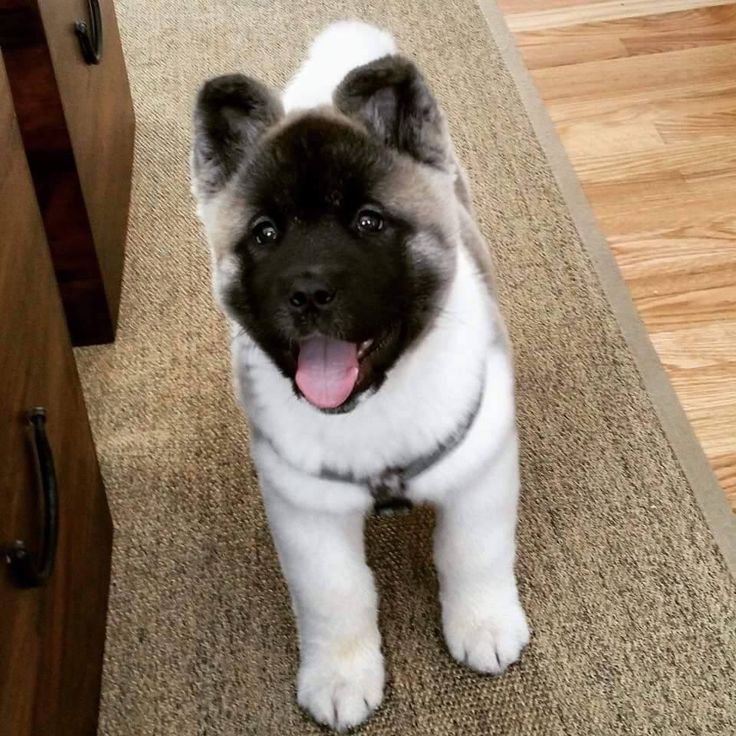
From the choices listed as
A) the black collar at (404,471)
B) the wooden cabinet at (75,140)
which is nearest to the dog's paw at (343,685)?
the black collar at (404,471)

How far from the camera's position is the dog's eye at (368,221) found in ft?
3.31

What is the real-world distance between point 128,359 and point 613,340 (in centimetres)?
78

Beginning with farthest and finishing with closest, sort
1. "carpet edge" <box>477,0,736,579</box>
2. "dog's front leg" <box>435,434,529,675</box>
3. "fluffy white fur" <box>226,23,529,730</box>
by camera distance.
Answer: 1. "carpet edge" <box>477,0,736,579</box>
2. "dog's front leg" <box>435,434,529,675</box>
3. "fluffy white fur" <box>226,23,529,730</box>

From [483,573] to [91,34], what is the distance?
3.49 ft

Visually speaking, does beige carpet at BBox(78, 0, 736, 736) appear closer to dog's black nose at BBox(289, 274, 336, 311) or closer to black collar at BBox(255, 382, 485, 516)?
black collar at BBox(255, 382, 485, 516)

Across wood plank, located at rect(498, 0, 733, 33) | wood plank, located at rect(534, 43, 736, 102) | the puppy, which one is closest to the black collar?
the puppy

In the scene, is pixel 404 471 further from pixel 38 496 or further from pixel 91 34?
pixel 91 34

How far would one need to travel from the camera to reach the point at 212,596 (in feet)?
4.58

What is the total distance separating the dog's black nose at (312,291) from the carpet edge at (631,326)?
0.73 m

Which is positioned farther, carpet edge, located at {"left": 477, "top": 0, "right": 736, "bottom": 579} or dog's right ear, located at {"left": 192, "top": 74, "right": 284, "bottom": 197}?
carpet edge, located at {"left": 477, "top": 0, "right": 736, "bottom": 579}

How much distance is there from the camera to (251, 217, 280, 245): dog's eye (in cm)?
102

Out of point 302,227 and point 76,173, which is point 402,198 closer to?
point 302,227

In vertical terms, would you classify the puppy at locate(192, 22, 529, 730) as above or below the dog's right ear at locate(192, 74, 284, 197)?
below

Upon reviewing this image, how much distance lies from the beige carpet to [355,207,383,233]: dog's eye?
0.56m
